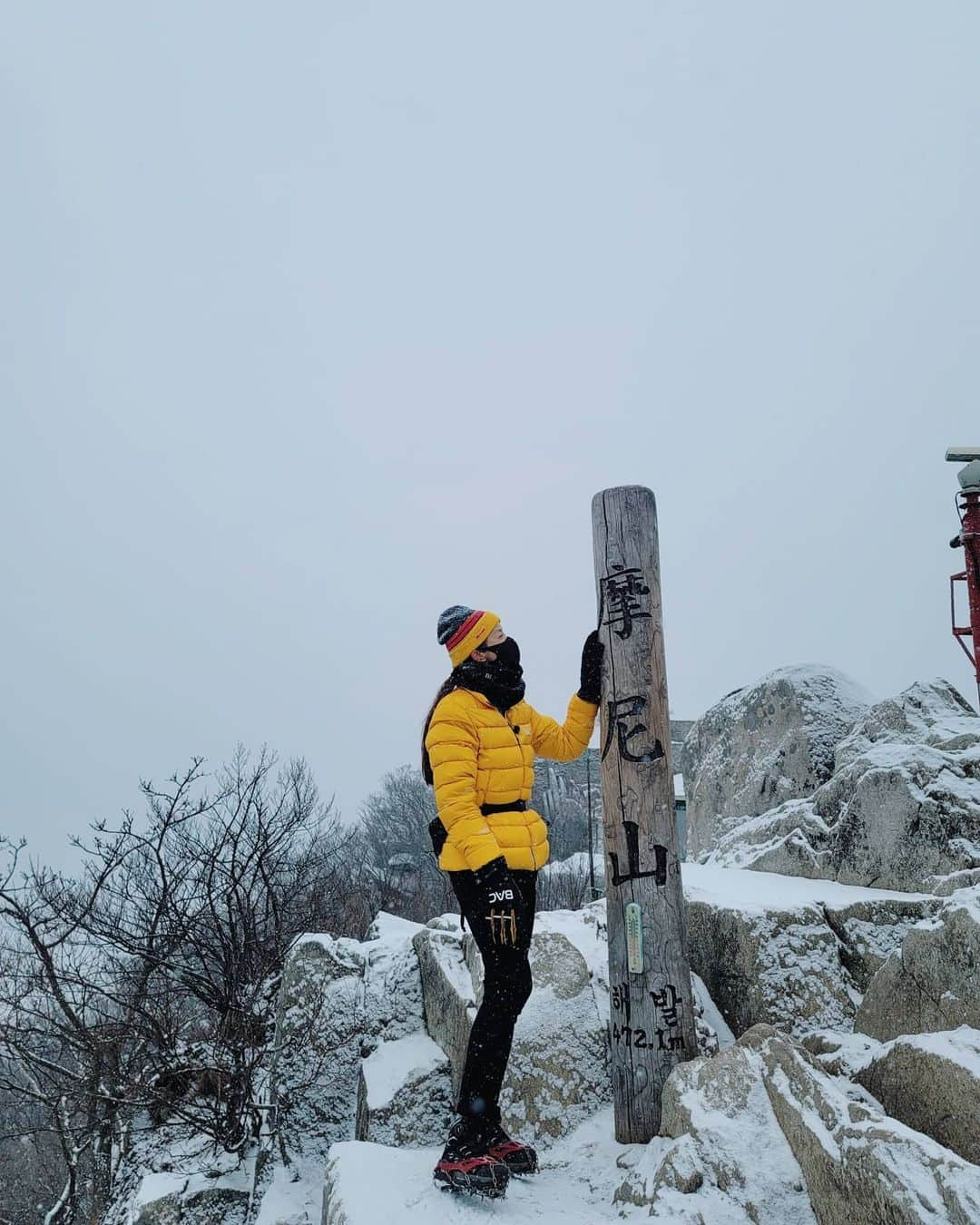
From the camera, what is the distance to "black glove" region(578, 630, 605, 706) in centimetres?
443

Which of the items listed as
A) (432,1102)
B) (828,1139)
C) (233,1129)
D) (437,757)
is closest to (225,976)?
(233,1129)

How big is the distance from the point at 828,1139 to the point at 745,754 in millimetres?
6092

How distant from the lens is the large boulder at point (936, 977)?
338 centimetres

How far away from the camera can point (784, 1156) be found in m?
3.06

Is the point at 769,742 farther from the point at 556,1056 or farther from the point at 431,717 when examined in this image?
the point at 431,717

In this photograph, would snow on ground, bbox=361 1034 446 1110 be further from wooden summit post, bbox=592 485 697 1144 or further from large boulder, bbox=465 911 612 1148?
wooden summit post, bbox=592 485 697 1144

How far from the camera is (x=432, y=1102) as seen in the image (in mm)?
5457

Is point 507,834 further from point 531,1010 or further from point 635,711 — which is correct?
point 531,1010

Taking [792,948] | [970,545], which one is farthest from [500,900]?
[970,545]

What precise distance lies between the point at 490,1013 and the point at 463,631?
1682mm

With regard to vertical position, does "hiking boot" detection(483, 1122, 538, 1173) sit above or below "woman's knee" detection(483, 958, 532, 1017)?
below

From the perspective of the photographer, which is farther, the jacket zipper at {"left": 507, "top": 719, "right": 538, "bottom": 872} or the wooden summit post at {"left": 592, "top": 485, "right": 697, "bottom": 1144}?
the wooden summit post at {"left": 592, "top": 485, "right": 697, "bottom": 1144}

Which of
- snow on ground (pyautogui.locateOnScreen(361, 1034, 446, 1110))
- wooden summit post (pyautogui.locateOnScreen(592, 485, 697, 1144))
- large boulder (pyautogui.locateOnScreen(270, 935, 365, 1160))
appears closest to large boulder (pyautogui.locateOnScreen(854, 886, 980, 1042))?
wooden summit post (pyautogui.locateOnScreen(592, 485, 697, 1144))

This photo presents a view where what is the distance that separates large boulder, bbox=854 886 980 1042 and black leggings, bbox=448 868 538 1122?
5.52 feet
